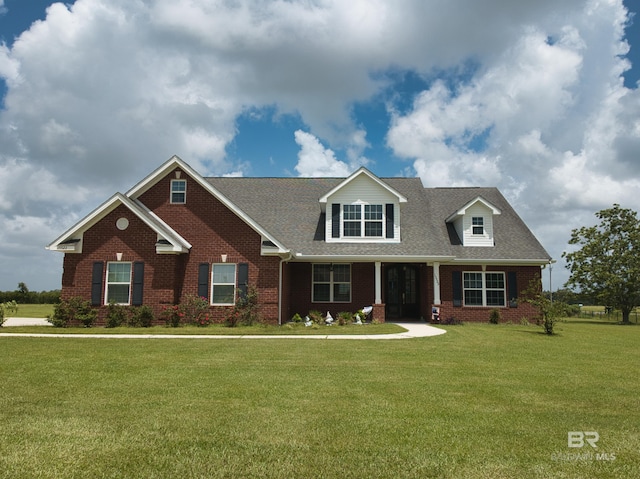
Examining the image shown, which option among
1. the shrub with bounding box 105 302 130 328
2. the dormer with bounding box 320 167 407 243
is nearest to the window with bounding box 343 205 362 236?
the dormer with bounding box 320 167 407 243

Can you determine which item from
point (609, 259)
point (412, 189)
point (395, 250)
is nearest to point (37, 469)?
point (395, 250)

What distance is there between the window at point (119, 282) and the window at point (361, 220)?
31.0ft

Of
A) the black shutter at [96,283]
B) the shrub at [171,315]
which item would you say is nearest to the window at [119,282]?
the black shutter at [96,283]

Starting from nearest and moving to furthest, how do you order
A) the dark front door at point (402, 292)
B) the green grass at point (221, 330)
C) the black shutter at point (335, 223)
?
the green grass at point (221, 330) < the black shutter at point (335, 223) < the dark front door at point (402, 292)

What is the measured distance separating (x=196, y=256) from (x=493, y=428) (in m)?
14.8

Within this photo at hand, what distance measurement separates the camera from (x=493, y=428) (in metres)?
5.66

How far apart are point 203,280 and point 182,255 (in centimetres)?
131

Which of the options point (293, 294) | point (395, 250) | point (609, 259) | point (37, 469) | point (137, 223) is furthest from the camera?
point (609, 259)

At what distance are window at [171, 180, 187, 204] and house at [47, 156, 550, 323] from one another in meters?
0.04

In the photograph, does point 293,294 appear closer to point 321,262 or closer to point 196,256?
point 321,262

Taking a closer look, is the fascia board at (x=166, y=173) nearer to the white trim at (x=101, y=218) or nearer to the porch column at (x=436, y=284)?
the white trim at (x=101, y=218)

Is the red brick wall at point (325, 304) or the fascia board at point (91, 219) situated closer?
the fascia board at point (91, 219)

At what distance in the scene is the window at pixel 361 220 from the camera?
21500 millimetres

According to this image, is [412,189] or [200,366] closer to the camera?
[200,366]
